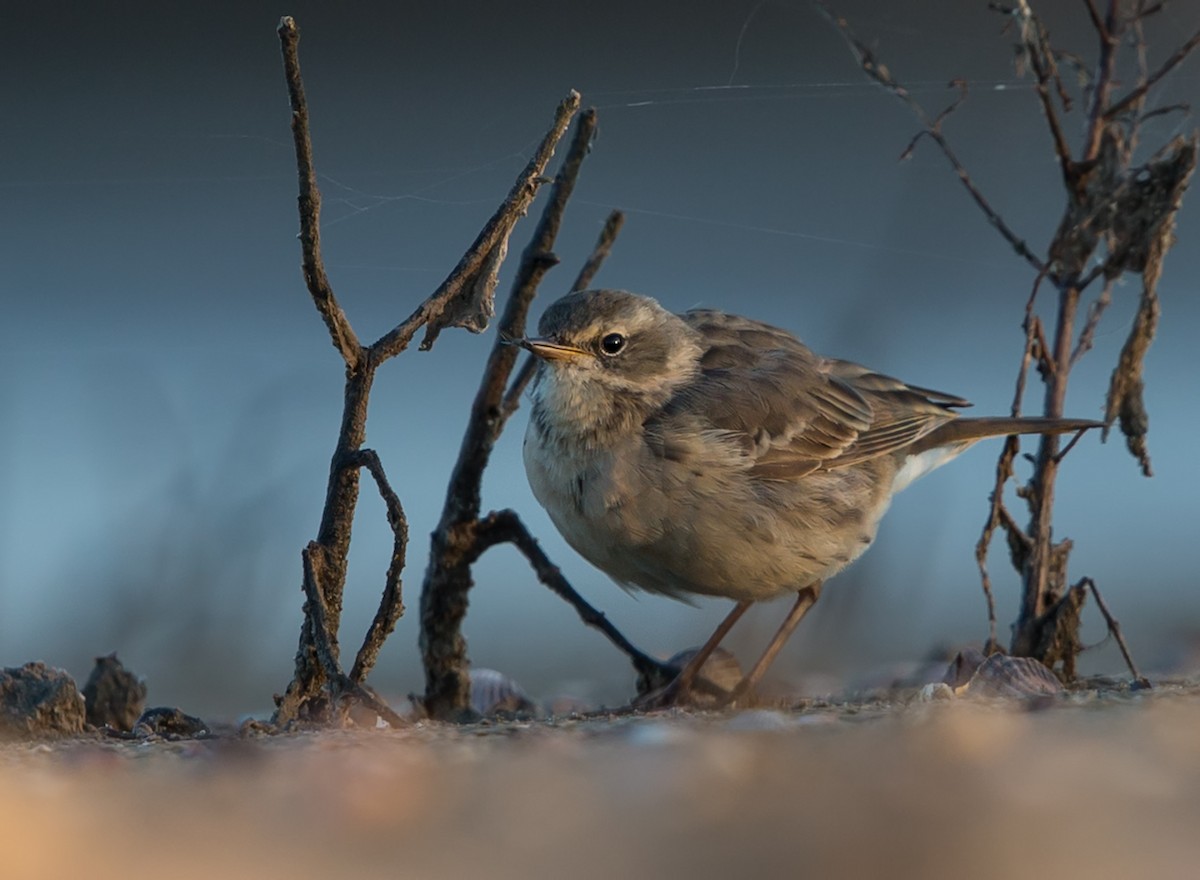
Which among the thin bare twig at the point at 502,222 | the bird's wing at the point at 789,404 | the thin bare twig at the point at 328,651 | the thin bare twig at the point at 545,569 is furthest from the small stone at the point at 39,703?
the bird's wing at the point at 789,404

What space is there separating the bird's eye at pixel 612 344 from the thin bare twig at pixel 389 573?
2126 mm

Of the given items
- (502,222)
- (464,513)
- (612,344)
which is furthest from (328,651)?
(612,344)

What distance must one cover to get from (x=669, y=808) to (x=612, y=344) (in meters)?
3.69

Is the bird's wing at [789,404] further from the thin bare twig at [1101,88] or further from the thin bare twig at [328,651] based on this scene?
the thin bare twig at [328,651]

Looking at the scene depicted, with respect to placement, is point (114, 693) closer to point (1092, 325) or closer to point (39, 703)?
point (39, 703)

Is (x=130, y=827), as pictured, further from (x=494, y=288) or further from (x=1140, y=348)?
(x=1140, y=348)

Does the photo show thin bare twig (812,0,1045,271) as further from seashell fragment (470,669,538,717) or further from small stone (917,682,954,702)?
seashell fragment (470,669,538,717)

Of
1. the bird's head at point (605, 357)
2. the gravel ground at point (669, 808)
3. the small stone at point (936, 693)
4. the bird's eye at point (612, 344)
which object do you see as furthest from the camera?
the bird's eye at point (612, 344)

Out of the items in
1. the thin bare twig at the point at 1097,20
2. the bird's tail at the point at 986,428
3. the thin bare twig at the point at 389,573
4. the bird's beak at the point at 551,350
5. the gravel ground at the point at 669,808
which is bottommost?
the gravel ground at the point at 669,808

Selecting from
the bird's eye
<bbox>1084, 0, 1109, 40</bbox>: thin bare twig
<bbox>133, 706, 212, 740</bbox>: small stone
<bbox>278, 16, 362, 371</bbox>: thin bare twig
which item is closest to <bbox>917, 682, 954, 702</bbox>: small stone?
<bbox>278, 16, 362, 371</bbox>: thin bare twig

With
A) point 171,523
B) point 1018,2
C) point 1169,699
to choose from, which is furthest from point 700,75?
point 1169,699

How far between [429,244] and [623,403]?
454 centimetres

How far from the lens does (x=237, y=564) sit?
4770mm

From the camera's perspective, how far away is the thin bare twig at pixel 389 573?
3508 mm
